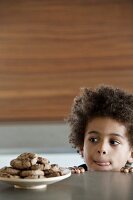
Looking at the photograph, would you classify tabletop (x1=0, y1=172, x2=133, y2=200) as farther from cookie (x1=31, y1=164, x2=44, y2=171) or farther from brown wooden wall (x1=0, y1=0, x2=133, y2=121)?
brown wooden wall (x1=0, y1=0, x2=133, y2=121)

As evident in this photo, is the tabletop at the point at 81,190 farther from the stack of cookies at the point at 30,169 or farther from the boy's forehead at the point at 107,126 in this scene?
the boy's forehead at the point at 107,126

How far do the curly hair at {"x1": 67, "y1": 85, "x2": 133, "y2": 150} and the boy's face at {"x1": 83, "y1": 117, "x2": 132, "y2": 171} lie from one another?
36mm

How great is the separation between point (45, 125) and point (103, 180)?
4.53 ft

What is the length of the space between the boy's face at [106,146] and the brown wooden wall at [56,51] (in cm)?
83

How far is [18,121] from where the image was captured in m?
2.30

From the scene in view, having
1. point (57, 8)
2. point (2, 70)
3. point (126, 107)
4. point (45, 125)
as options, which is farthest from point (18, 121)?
point (126, 107)

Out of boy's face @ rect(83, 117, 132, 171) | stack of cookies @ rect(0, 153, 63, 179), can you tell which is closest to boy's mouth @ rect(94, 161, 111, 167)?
boy's face @ rect(83, 117, 132, 171)

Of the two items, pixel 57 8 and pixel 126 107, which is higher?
pixel 57 8

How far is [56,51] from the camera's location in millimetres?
2316

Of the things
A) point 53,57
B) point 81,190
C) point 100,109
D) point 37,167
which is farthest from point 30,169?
point 53,57

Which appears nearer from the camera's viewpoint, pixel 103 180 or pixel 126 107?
pixel 103 180

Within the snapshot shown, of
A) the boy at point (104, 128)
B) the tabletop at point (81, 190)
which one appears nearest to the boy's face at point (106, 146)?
the boy at point (104, 128)

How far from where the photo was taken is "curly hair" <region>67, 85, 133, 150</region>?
1530 mm

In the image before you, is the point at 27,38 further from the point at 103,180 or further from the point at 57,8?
the point at 103,180
